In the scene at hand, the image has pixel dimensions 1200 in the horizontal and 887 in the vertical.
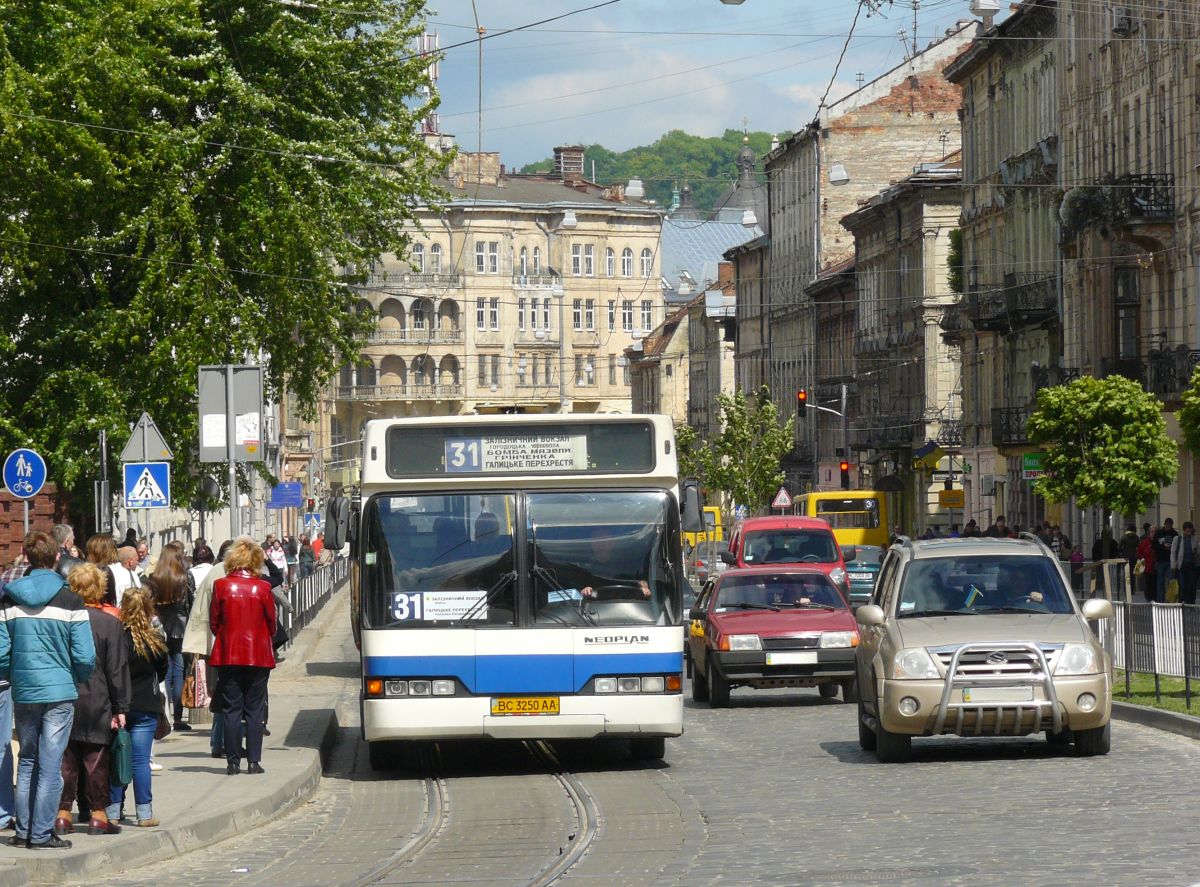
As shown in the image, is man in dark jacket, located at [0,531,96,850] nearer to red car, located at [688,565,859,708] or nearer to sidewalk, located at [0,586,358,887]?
sidewalk, located at [0,586,358,887]

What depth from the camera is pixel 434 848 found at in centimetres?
1331

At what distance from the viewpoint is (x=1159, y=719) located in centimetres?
2031

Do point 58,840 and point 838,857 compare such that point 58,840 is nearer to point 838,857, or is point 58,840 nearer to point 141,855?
point 141,855

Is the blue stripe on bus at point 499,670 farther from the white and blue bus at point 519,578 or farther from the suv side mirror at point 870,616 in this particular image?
the suv side mirror at point 870,616

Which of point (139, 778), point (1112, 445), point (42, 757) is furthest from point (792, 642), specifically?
point (1112, 445)

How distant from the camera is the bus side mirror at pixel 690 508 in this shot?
17.7m

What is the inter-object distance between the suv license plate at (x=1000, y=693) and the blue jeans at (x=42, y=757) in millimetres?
6761

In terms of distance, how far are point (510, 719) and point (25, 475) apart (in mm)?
12230

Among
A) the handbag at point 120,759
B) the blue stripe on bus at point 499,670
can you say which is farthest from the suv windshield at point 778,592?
the handbag at point 120,759

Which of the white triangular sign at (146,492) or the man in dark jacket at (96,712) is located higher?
the white triangular sign at (146,492)

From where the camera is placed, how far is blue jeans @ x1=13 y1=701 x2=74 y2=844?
12.7m

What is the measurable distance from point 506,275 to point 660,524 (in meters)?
130

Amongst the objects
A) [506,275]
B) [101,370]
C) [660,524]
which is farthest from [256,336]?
[506,275]

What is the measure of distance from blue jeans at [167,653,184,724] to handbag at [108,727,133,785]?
695cm
